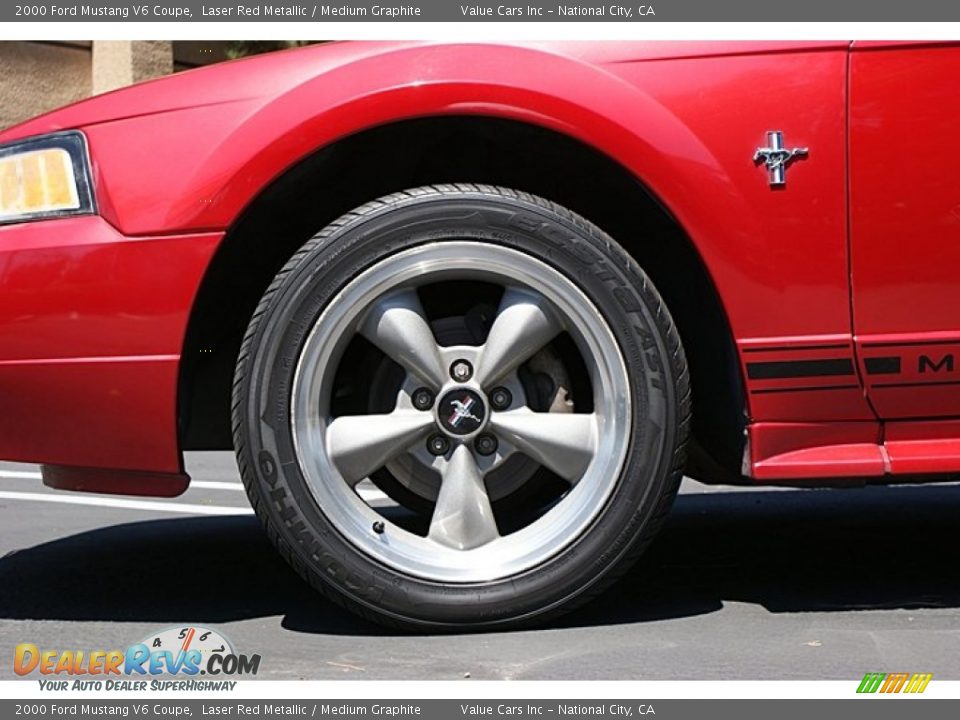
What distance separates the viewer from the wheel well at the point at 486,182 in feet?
9.84

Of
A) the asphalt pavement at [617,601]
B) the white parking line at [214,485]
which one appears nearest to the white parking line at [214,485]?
the white parking line at [214,485]

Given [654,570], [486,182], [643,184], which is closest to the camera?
[643,184]

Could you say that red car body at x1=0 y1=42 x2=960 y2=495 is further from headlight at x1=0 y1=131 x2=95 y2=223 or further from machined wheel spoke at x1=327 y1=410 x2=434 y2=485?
machined wheel spoke at x1=327 y1=410 x2=434 y2=485

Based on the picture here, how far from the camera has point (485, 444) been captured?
3.07 meters

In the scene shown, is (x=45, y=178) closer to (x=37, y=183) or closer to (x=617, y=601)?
(x=37, y=183)

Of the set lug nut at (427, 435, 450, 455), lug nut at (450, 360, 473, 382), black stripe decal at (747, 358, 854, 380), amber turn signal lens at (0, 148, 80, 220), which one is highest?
amber turn signal lens at (0, 148, 80, 220)

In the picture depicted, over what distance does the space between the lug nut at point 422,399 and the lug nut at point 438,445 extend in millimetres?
70

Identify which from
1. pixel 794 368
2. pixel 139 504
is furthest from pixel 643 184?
pixel 139 504

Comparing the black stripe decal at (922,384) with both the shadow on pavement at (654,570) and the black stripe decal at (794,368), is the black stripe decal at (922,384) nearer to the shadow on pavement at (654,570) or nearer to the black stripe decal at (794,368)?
the black stripe decal at (794,368)

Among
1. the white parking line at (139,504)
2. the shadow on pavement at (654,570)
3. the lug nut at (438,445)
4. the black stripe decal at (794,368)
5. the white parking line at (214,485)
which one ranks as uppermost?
the black stripe decal at (794,368)

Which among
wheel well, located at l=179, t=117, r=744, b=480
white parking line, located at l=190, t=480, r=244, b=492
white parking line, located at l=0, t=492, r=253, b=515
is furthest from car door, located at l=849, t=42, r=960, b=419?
white parking line, located at l=190, t=480, r=244, b=492

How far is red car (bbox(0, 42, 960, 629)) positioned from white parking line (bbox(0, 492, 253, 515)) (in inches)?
80.1

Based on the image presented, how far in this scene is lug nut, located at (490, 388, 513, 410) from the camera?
10.2 ft

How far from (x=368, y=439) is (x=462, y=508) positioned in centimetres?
26
